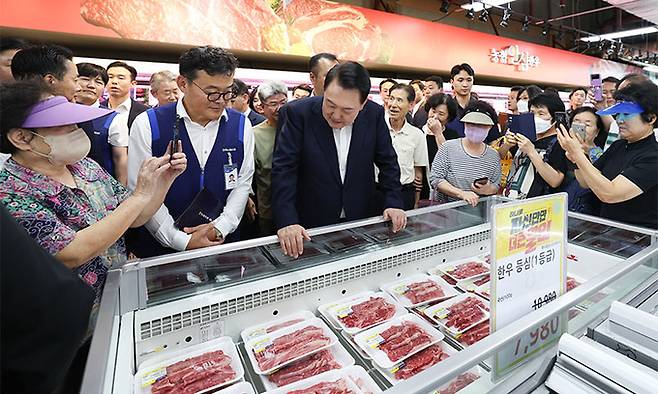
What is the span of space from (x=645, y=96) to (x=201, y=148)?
2.31 meters

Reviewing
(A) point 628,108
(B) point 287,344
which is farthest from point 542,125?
(B) point 287,344

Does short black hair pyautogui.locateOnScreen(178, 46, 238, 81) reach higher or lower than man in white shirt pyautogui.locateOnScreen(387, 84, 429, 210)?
higher

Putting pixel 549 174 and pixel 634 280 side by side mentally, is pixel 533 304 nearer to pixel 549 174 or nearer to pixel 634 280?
pixel 634 280

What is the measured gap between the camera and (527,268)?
1.05 meters

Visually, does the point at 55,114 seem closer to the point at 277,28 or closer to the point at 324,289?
the point at 324,289

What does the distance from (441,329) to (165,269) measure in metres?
1.07

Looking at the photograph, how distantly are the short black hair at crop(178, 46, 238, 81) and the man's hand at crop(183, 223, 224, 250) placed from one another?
2.33ft

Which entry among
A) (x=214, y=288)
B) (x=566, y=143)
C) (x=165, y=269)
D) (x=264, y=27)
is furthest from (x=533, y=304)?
(x=264, y=27)

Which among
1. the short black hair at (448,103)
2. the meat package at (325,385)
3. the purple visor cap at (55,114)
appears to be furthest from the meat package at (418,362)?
the short black hair at (448,103)

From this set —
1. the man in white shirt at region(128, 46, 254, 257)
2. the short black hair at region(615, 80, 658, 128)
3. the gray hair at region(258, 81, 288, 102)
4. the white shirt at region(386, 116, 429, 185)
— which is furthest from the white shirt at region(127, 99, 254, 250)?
the short black hair at region(615, 80, 658, 128)

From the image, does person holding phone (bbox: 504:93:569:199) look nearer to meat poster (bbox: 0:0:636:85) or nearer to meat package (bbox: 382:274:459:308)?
meat package (bbox: 382:274:459:308)

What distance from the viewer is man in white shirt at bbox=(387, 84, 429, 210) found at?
319 centimetres

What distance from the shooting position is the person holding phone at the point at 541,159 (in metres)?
2.57

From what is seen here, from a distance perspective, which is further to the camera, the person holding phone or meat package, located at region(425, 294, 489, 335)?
the person holding phone
